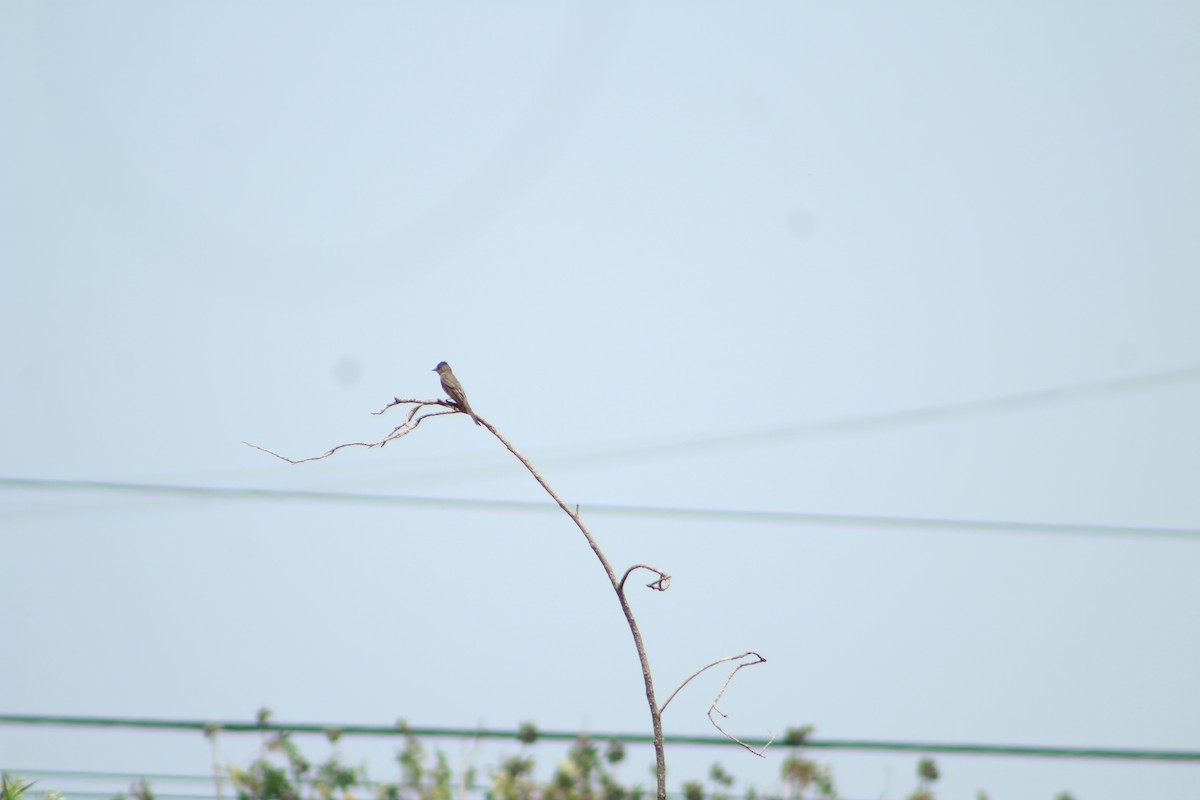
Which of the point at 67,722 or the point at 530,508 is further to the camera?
the point at 530,508

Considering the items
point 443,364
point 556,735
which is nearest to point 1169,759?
point 556,735

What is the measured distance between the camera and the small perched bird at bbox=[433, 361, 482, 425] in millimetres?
2381

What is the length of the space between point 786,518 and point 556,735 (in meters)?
2.18

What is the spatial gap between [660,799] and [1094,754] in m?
5.97

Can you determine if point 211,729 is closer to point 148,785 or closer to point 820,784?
point 148,785

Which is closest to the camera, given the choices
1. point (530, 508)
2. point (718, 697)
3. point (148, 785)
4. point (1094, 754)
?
point (718, 697)

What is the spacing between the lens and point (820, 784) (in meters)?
6.68

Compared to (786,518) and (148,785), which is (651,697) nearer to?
(148,785)

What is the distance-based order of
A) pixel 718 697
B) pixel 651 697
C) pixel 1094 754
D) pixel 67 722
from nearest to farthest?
1. pixel 651 697
2. pixel 718 697
3. pixel 67 722
4. pixel 1094 754

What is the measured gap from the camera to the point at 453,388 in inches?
95.7

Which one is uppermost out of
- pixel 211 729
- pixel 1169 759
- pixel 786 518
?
pixel 786 518

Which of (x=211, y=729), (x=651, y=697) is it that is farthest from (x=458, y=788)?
(x=651, y=697)

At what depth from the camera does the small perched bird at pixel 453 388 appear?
2381mm

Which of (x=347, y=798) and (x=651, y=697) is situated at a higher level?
(x=651, y=697)
